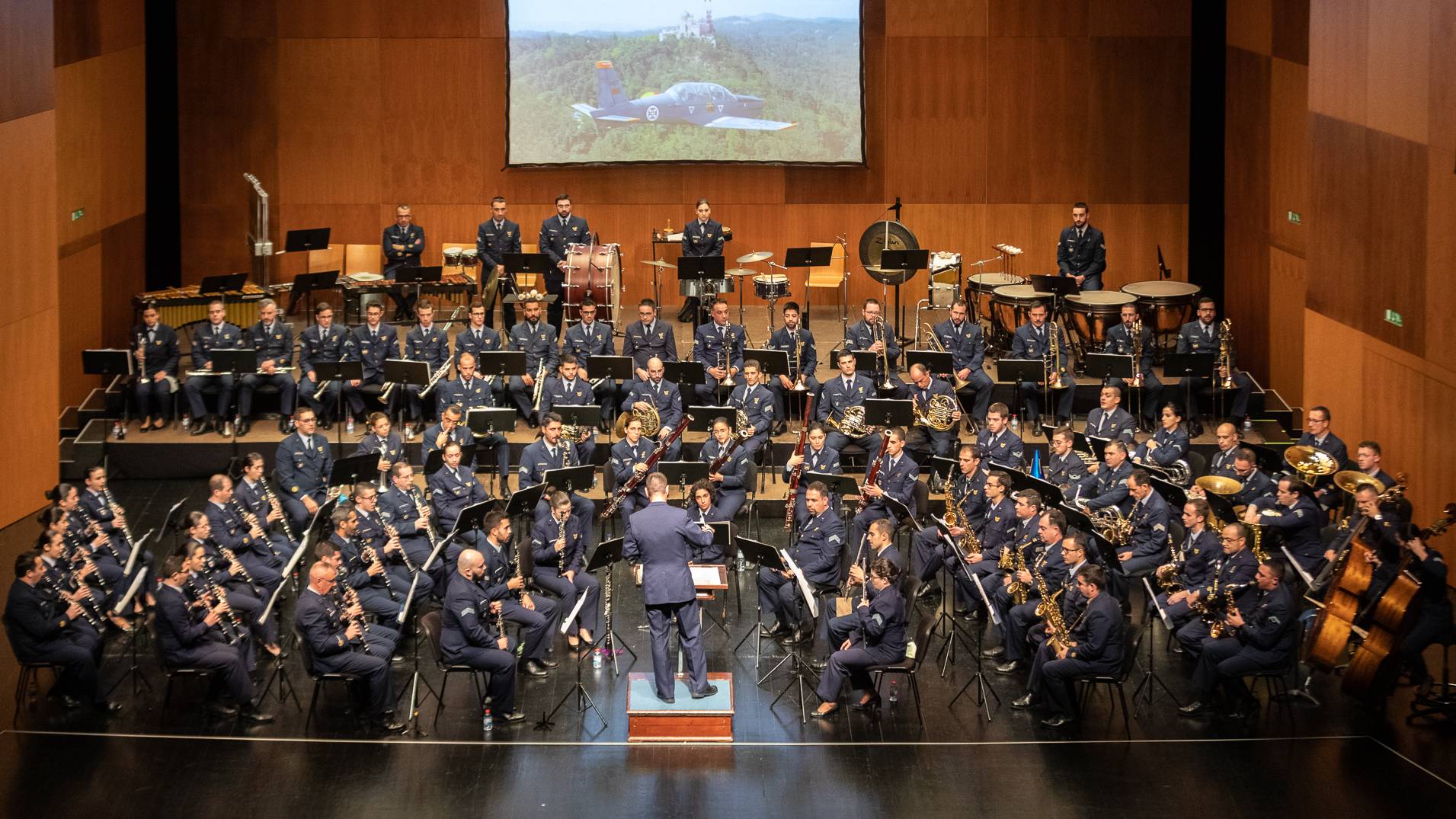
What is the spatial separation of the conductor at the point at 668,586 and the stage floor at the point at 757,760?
489mm

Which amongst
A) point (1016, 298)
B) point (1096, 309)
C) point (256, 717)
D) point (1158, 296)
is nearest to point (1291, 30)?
point (1158, 296)

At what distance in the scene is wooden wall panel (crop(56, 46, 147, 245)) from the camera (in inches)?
691

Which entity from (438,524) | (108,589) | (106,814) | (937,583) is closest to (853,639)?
(937,583)

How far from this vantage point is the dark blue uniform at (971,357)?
53.4 feet

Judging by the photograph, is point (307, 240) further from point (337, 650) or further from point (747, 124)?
point (337, 650)

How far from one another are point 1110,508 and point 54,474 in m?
10.2

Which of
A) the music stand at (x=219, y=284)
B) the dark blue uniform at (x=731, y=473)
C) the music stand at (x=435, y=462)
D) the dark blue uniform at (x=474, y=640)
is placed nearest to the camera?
the dark blue uniform at (x=474, y=640)

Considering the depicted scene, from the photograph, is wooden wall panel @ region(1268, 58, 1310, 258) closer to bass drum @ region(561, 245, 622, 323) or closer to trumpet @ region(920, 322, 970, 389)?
trumpet @ region(920, 322, 970, 389)

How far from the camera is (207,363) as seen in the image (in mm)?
16578

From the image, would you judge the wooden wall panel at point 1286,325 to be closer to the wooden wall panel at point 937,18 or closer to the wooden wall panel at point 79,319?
the wooden wall panel at point 937,18

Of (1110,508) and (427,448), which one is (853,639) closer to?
(1110,508)

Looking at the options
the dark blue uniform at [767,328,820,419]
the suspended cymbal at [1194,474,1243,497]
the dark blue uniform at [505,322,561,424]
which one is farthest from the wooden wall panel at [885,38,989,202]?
the suspended cymbal at [1194,474,1243,497]

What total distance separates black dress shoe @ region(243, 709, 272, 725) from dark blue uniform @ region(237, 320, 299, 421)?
233 inches

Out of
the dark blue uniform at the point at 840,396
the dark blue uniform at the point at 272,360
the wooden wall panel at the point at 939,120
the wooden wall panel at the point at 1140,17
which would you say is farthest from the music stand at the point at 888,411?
the wooden wall panel at the point at 1140,17
